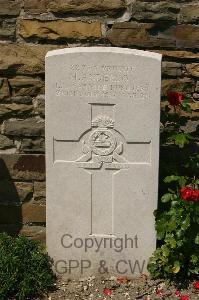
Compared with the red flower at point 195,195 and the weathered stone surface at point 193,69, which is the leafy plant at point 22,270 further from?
the weathered stone surface at point 193,69

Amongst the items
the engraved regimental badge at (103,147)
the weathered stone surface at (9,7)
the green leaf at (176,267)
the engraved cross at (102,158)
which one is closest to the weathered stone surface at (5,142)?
the engraved cross at (102,158)

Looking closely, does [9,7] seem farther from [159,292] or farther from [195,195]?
[159,292]

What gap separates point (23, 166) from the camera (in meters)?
3.79

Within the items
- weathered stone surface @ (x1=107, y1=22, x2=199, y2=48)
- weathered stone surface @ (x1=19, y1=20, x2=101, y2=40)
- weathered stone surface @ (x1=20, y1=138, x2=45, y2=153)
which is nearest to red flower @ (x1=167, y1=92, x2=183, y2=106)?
weathered stone surface @ (x1=107, y1=22, x2=199, y2=48)

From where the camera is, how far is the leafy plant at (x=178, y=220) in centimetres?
328

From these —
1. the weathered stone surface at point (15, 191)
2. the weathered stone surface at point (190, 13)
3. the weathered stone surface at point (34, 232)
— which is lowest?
the weathered stone surface at point (34, 232)

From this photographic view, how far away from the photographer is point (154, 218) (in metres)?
3.43

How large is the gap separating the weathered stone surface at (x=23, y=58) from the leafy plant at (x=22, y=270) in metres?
1.14

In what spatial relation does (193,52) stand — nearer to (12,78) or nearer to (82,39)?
(82,39)

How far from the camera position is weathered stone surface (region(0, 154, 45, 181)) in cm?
377

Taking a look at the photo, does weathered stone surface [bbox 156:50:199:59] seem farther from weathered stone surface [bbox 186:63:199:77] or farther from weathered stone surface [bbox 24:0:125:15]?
weathered stone surface [bbox 24:0:125:15]

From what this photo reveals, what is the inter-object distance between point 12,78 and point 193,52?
124 cm

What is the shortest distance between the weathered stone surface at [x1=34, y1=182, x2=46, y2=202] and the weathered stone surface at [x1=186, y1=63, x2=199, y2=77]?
1282mm

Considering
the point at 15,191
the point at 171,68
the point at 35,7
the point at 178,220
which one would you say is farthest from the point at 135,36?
the point at 15,191
